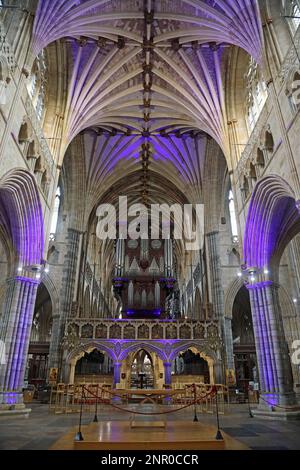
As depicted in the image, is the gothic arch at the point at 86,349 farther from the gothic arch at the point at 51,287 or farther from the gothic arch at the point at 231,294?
the gothic arch at the point at 231,294

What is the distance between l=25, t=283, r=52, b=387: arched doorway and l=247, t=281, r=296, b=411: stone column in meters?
18.4

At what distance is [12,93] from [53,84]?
7447 millimetres

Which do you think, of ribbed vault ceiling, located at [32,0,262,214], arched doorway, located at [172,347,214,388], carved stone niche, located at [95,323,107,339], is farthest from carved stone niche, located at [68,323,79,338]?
ribbed vault ceiling, located at [32,0,262,214]

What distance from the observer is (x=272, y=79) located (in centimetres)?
1160

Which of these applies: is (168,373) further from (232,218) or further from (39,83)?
(39,83)

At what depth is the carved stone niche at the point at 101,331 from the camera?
822 inches

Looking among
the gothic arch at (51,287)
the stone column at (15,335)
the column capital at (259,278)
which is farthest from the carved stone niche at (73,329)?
the column capital at (259,278)

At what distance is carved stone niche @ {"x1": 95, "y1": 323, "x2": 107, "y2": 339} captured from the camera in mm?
20870

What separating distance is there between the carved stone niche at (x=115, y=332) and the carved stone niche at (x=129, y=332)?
0.36 m

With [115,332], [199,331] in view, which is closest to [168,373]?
[199,331]

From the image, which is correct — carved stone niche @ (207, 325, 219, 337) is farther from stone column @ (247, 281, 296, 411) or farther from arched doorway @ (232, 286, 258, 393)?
stone column @ (247, 281, 296, 411)
